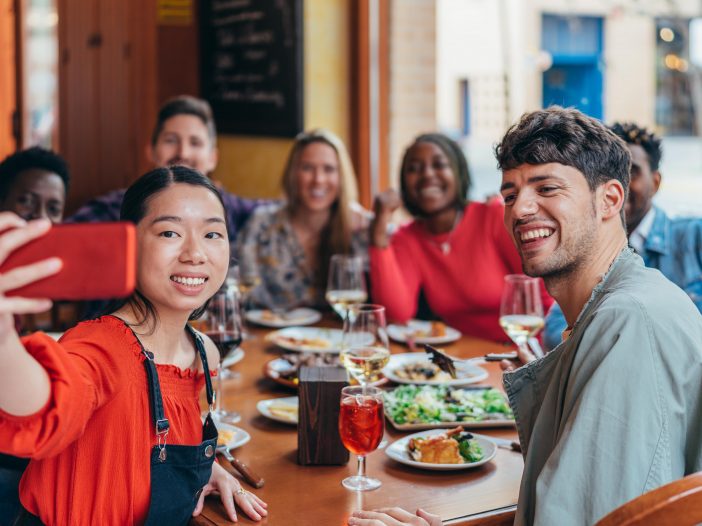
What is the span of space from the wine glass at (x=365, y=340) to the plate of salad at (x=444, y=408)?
12 centimetres

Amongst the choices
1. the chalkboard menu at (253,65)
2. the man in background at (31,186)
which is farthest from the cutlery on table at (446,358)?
the chalkboard menu at (253,65)

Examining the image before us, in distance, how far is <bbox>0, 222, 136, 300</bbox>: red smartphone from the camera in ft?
3.04

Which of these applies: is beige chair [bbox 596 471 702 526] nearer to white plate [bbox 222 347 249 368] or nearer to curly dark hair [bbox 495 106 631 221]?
curly dark hair [bbox 495 106 631 221]

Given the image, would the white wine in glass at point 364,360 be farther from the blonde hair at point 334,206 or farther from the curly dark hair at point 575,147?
the blonde hair at point 334,206

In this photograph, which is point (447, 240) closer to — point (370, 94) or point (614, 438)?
point (370, 94)

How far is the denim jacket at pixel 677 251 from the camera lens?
283 cm

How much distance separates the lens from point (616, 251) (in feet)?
5.31

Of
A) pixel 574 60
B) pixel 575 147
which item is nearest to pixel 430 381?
pixel 575 147

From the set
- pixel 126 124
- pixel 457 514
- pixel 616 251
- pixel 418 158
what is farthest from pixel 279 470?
pixel 126 124

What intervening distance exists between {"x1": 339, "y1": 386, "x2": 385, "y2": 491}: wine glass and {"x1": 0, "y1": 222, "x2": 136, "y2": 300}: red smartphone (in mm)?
814

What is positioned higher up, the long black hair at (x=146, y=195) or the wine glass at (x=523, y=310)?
the long black hair at (x=146, y=195)

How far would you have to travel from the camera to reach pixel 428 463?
5.77 ft

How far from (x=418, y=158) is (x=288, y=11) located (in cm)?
154

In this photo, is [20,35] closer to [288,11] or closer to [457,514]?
[288,11]
